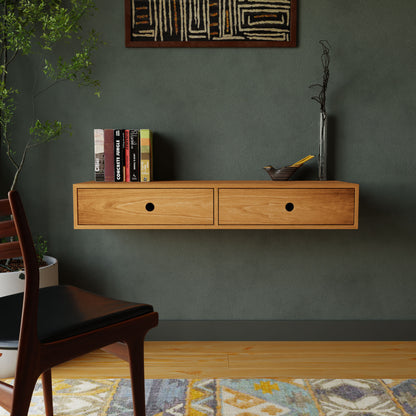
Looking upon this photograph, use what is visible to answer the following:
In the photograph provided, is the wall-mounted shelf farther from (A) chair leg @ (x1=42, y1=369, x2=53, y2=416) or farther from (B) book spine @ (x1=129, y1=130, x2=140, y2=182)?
(A) chair leg @ (x1=42, y1=369, x2=53, y2=416)

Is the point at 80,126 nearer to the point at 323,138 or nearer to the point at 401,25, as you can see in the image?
the point at 323,138

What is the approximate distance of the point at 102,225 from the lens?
1949 mm

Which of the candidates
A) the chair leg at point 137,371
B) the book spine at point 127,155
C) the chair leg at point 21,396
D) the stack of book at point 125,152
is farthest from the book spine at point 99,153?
the chair leg at point 21,396

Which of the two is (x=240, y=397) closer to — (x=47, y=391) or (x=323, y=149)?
(x=47, y=391)

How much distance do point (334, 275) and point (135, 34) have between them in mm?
1547

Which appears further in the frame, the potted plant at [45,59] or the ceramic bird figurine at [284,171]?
the ceramic bird figurine at [284,171]

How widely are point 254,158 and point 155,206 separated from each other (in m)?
0.61

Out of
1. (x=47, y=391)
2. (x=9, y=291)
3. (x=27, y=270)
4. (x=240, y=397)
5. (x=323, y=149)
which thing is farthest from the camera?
(x=323, y=149)

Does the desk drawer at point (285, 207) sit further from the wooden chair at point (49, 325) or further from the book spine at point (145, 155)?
the wooden chair at point (49, 325)

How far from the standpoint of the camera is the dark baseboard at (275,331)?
2322mm

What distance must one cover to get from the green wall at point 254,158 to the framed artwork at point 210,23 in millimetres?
45

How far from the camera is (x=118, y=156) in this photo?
6.75 feet

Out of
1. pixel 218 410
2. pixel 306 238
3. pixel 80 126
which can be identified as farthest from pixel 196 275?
pixel 80 126

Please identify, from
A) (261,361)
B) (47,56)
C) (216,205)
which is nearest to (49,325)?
(216,205)
